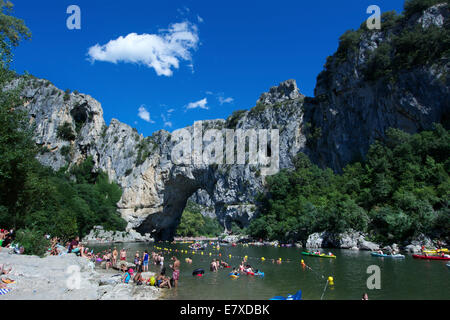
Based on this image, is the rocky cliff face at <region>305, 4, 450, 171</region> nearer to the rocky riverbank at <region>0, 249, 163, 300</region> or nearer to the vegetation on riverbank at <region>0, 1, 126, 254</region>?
the rocky riverbank at <region>0, 249, 163, 300</region>

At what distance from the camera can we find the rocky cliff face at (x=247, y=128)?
36.6 m

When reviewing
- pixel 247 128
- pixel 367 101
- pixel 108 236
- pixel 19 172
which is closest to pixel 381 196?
Result: pixel 367 101

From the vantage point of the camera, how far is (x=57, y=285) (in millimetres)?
10344

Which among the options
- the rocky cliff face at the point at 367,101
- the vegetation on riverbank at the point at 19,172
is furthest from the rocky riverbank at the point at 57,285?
the rocky cliff face at the point at 367,101

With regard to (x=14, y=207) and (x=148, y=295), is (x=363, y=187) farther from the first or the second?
(x=14, y=207)

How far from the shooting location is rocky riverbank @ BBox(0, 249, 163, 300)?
355 inches

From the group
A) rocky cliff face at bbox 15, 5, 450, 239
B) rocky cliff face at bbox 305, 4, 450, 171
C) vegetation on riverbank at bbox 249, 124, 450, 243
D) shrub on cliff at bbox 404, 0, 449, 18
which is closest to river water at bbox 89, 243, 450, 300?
vegetation on riverbank at bbox 249, 124, 450, 243

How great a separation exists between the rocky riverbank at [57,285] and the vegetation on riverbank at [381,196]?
2297 cm

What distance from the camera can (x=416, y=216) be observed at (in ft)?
82.0

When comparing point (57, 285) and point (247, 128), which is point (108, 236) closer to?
point (247, 128)

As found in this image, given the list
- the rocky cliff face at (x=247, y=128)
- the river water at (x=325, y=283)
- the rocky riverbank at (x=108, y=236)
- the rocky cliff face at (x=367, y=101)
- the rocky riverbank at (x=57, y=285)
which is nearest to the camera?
the rocky riverbank at (x=57, y=285)

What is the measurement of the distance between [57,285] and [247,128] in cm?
4956

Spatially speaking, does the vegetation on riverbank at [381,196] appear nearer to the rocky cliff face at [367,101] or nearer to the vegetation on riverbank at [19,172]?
the rocky cliff face at [367,101]
